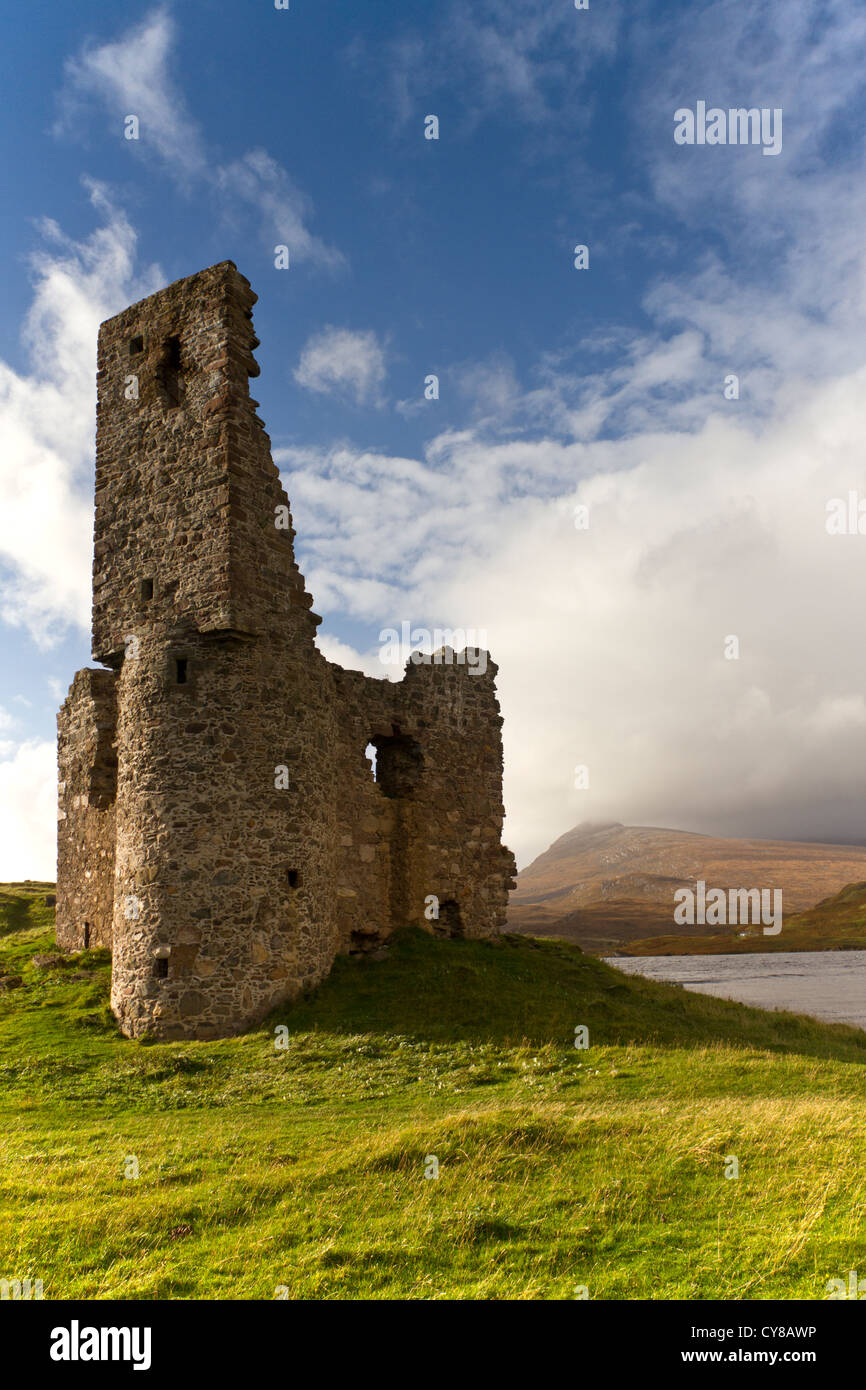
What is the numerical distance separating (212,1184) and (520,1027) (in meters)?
9.37

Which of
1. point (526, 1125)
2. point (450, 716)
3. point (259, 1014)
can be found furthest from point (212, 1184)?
point (450, 716)

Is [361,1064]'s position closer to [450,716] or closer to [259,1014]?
[259,1014]

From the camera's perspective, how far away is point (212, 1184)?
33.0 feet

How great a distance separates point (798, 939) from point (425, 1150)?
123 metres

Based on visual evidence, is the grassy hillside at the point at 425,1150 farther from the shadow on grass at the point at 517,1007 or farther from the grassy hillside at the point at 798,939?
the grassy hillside at the point at 798,939

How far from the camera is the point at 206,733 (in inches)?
750

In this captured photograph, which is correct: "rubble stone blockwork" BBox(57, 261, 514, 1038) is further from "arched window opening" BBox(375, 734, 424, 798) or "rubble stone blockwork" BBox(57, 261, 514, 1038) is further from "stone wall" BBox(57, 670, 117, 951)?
"arched window opening" BBox(375, 734, 424, 798)

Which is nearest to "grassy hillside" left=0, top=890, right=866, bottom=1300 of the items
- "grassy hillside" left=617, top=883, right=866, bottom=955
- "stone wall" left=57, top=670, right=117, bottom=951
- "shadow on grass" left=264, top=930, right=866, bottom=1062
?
"shadow on grass" left=264, top=930, right=866, bottom=1062

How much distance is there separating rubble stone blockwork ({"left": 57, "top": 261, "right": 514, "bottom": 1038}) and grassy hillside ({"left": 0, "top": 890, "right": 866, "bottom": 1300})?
172 centimetres

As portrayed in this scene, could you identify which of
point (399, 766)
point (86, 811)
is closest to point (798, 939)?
point (399, 766)

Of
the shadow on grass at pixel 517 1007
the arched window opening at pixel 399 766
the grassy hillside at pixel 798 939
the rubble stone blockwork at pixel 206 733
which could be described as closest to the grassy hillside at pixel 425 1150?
the shadow on grass at pixel 517 1007

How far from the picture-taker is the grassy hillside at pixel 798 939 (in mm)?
111688

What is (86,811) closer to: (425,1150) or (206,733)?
(206,733)
